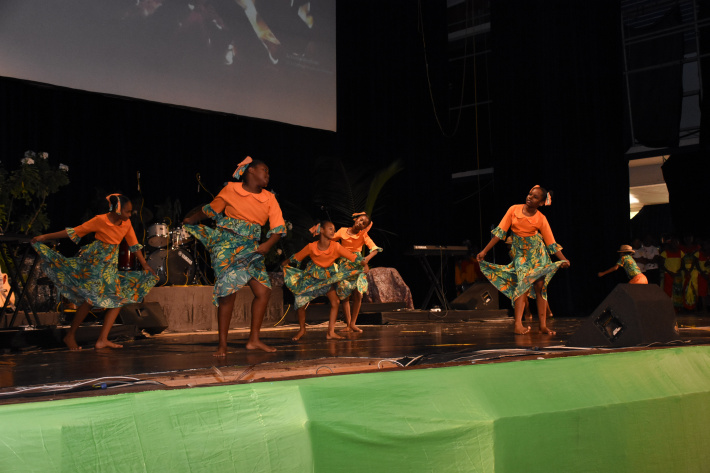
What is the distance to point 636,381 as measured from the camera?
2689mm

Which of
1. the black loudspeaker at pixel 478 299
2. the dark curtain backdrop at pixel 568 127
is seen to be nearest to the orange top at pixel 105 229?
the black loudspeaker at pixel 478 299

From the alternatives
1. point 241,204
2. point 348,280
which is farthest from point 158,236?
point 241,204

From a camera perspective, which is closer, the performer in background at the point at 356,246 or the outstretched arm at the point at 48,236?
the outstretched arm at the point at 48,236

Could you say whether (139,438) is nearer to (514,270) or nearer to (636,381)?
(636,381)

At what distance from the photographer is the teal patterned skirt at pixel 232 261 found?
478cm

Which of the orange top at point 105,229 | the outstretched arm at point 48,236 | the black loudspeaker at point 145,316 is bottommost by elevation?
the black loudspeaker at point 145,316

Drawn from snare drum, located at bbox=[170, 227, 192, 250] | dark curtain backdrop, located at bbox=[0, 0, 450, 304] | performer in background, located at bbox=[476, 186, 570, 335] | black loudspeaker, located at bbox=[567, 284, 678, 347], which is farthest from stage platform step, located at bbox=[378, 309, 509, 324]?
black loudspeaker, located at bbox=[567, 284, 678, 347]

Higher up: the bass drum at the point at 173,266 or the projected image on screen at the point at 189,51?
the projected image on screen at the point at 189,51

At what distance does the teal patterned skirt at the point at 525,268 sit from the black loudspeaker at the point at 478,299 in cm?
414

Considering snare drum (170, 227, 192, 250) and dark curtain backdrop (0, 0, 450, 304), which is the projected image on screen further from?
snare drum (170, 227, 192, 250)

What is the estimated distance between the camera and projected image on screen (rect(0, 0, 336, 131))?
27.9ft

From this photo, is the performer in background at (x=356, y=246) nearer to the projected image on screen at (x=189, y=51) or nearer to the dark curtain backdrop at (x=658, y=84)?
the projected image on screen at (x=189, y=51)

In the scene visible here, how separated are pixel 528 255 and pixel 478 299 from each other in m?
4.46

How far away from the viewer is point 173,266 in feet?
31.7
